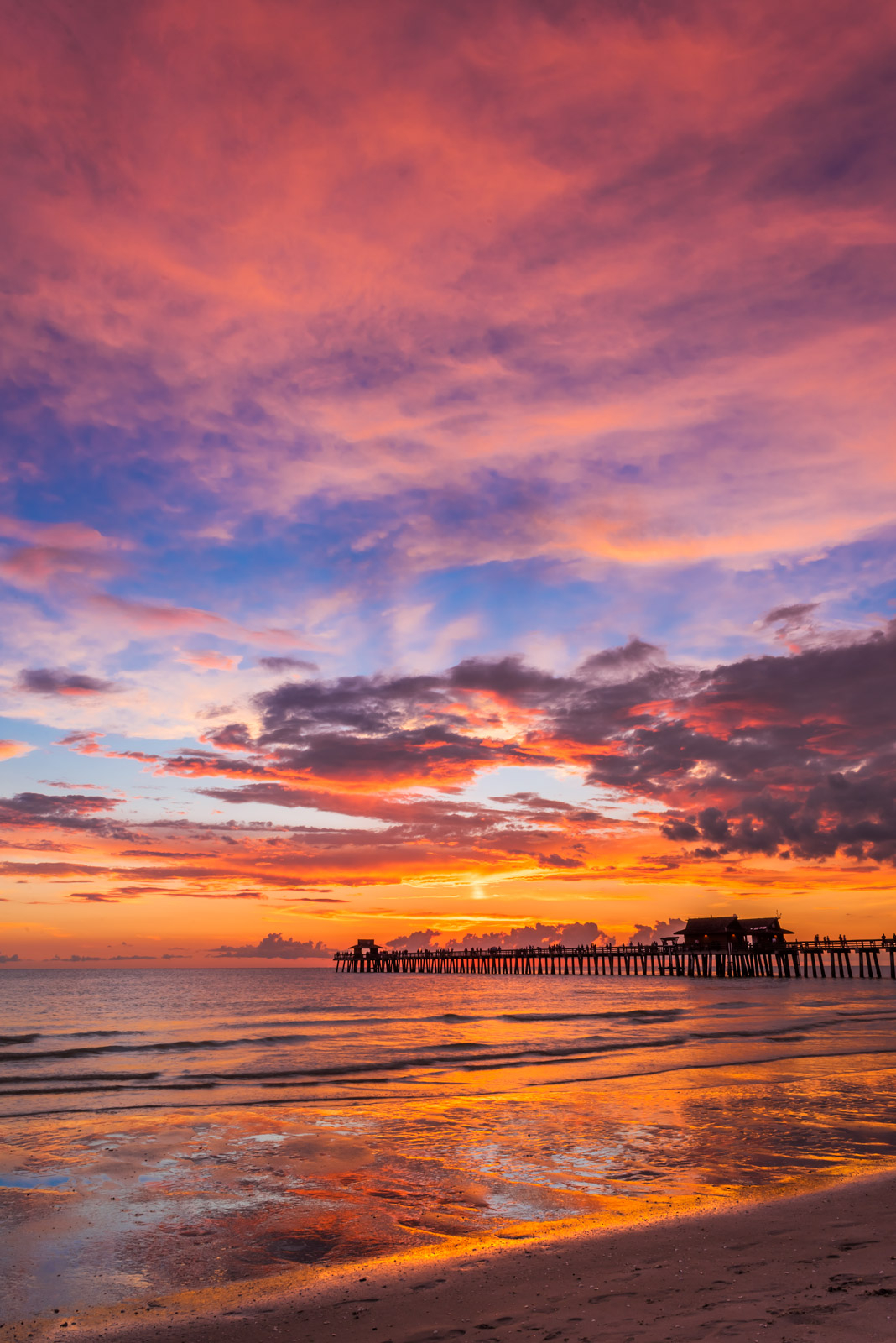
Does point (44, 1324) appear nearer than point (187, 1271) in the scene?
Yes

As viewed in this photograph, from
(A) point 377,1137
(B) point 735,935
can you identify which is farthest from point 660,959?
(A) point 377,1137

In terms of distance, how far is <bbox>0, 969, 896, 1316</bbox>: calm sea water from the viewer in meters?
9.17

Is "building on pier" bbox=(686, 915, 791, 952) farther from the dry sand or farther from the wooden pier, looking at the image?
the dry sand

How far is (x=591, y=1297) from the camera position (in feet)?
22.2

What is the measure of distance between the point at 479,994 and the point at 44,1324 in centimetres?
7583

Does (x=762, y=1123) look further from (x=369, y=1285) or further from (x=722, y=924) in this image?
(x=722, y=924)

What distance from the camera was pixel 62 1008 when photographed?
62.7 meters

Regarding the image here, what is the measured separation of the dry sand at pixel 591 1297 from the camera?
19.6ft

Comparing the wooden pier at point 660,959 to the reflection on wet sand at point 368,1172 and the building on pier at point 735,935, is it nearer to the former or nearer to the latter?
the building on pier at point 735,935

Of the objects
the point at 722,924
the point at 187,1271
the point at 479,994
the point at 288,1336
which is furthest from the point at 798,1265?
the point at 722,924

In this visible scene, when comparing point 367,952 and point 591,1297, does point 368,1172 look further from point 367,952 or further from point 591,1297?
point 367,952

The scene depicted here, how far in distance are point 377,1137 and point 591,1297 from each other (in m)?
9.41

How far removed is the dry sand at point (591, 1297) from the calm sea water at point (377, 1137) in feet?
2.56

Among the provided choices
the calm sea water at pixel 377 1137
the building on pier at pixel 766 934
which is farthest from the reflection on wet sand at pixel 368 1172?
the building on pier at pixel 766 934
